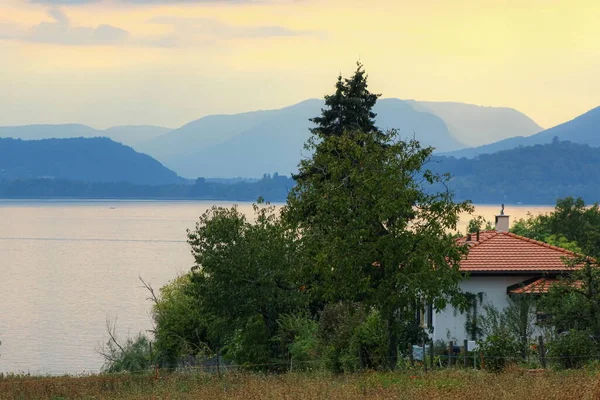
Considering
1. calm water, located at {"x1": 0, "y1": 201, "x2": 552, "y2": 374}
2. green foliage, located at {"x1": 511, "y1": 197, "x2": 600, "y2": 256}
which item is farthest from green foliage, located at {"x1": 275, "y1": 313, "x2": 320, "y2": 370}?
green foliage, located at {"x1": 511, "y1": 197, "x2": 600, "y2": 256}

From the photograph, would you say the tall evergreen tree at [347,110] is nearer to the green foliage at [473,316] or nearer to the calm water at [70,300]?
the green foliage at [473,316]

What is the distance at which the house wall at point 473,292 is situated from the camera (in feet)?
131

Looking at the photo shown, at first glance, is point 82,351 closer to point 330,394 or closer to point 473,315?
point 473,315

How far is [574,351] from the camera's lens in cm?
2816

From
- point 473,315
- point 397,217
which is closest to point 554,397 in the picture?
point 397,217

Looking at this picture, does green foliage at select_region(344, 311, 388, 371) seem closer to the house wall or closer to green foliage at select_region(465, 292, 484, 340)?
green foliage at select_region(465, 292, 484, 340)

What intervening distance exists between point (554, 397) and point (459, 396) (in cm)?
169

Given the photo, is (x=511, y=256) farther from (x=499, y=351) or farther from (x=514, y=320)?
(x=499, y=351)

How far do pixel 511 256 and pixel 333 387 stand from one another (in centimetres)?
2289

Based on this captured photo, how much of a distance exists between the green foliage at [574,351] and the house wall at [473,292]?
11.3m

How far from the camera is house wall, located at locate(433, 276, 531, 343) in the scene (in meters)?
40.0

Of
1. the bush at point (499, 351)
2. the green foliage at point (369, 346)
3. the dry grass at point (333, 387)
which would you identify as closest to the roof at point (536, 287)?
the bush at point (499, 351)

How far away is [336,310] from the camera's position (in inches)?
1243

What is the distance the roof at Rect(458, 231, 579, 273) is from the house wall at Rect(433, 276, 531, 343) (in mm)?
491
